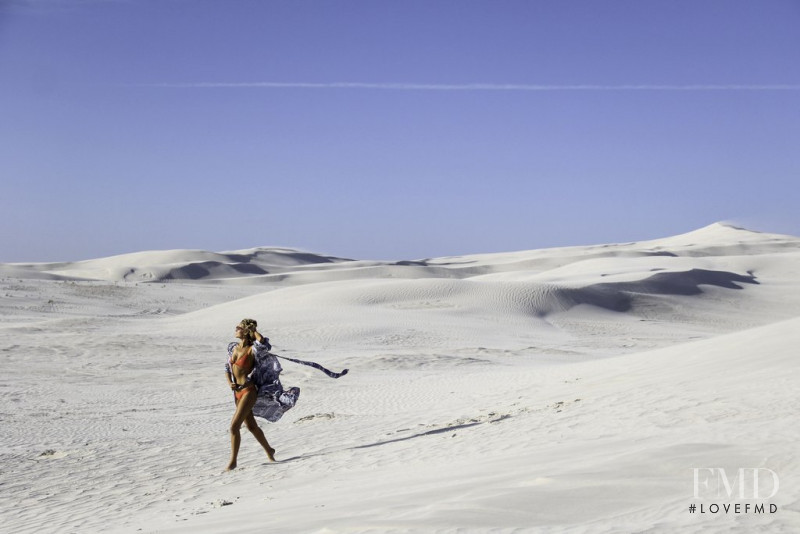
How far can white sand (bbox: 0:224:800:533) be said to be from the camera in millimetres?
5305

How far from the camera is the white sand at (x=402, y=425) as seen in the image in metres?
5.30

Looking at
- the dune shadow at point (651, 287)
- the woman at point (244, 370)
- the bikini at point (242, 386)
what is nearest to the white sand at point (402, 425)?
the woman at point (244, 370)

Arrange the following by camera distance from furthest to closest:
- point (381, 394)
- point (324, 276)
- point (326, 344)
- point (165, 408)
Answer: point (324, 276)
point (326, 344)
point (381, 394)
point (165, 408)

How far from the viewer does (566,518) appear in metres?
4.75

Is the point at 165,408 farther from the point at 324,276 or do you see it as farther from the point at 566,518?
the point at 324,276

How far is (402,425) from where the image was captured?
11.0 meters

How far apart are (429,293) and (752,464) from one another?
2750 centimetres

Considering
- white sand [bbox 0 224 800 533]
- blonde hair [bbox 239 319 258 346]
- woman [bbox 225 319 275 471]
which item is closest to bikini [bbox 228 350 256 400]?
woman [bbox 225 319 275 471]

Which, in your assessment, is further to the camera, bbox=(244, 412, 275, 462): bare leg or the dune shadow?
the dune shadow

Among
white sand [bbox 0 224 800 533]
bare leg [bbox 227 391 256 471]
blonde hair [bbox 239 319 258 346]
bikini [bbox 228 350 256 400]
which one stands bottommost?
white sand [bbox 0 224 800 533]

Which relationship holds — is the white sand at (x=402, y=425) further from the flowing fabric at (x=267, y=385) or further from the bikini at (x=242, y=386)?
the bikini at (x=242, y=386)

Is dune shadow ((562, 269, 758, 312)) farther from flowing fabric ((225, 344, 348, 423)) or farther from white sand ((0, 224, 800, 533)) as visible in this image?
flowing fabric ((225, 344, 348, 423))

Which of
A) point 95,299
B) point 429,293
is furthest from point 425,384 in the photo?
point 95,299

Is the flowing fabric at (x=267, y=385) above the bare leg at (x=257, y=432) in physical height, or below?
above
